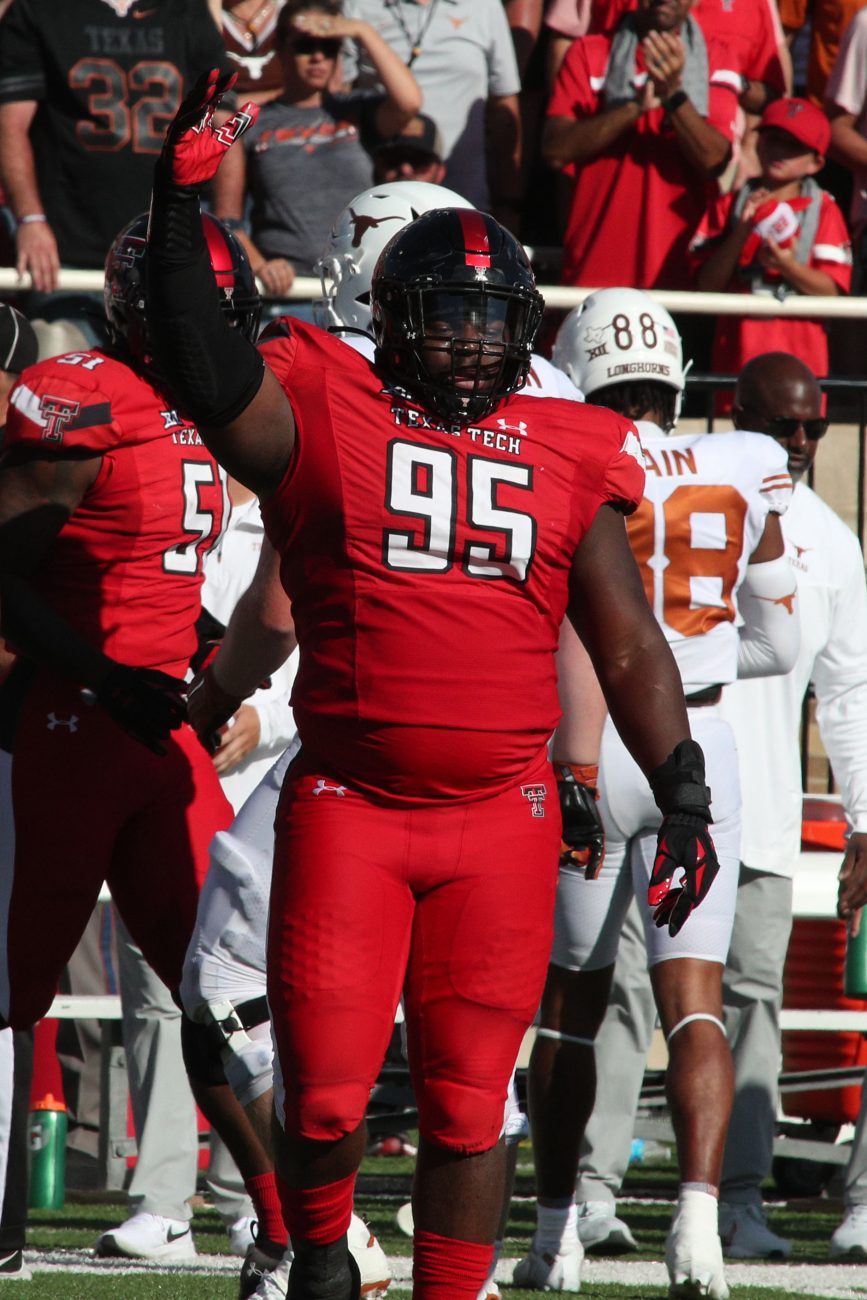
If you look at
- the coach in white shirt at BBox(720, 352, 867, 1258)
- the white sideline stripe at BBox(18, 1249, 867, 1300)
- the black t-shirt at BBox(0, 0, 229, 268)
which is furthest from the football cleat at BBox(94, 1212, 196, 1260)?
the black t-shirt at BBox(0, 0, 229, 268)

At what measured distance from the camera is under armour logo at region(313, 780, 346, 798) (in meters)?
3.21

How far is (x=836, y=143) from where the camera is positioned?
28.0 feet

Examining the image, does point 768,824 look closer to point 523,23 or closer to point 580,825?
point 580,825

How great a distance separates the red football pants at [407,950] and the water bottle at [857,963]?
7.84 feet

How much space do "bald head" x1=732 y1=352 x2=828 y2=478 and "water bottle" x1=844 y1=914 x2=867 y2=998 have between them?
151 centimetres

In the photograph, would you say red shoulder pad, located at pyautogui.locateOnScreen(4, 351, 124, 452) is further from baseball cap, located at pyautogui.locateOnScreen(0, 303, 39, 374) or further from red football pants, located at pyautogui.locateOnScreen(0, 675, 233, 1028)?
baseball cap, located at pyautogui.locateOnScreen(0, 303, 39, 374)

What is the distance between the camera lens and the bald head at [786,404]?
6078 millimetres

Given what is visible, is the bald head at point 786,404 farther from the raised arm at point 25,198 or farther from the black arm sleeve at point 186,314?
the black arm sleeve at point 186,314

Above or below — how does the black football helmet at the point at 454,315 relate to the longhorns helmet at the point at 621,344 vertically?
above

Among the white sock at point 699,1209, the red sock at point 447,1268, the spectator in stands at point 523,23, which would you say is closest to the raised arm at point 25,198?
the spectator in stands at point 523,23

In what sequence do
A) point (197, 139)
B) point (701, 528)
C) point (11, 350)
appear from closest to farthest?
1. point (197, 139)
2. point (701, 528)
3. point (11, 350)

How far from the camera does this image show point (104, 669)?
3992 mm

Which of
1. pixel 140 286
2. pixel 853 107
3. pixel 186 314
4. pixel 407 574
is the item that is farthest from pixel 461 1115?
pixel 853 107

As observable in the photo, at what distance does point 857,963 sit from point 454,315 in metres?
2.86
